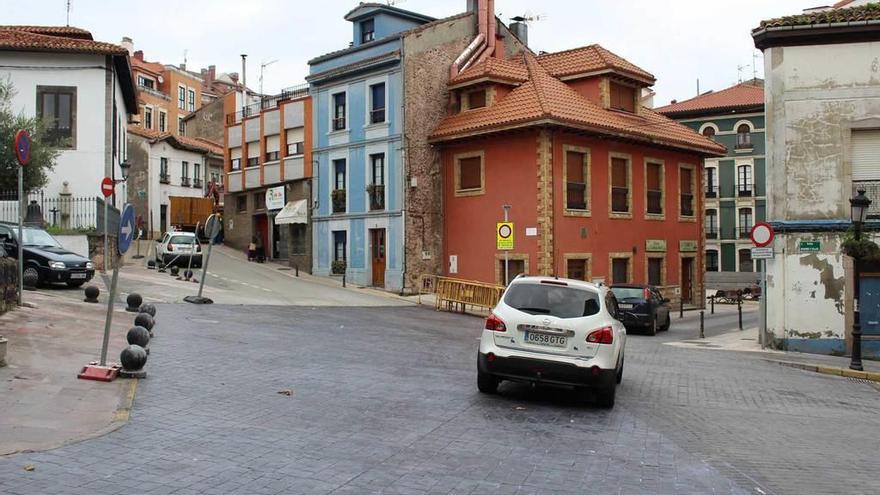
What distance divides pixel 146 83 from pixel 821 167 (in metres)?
62.1

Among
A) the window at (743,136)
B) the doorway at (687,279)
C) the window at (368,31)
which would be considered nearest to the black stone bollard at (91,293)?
the window at (368,31)

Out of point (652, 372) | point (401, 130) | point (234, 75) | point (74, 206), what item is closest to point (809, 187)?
point (652, 372)

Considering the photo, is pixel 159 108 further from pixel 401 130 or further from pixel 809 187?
pixel 809 187

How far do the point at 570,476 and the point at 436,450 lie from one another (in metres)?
1.32

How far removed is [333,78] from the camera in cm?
3397

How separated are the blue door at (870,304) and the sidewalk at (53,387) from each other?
16.5 m

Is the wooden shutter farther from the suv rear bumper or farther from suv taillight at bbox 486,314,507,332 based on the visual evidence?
suv taillight at bbox 486,314,507,332

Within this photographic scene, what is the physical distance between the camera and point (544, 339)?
9602 mm

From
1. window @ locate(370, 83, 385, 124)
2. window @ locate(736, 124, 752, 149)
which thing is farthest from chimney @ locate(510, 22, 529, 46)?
window @ locate(736, 124, 752, 149)

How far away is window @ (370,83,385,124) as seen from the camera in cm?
3203

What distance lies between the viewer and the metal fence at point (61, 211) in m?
27.3

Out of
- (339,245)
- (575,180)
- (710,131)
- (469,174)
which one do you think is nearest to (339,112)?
(339,245)

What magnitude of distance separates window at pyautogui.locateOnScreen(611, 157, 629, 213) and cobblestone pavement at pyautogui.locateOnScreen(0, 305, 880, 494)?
17483 millimetres

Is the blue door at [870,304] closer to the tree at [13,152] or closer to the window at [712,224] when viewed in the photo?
the tree at [13,152]
